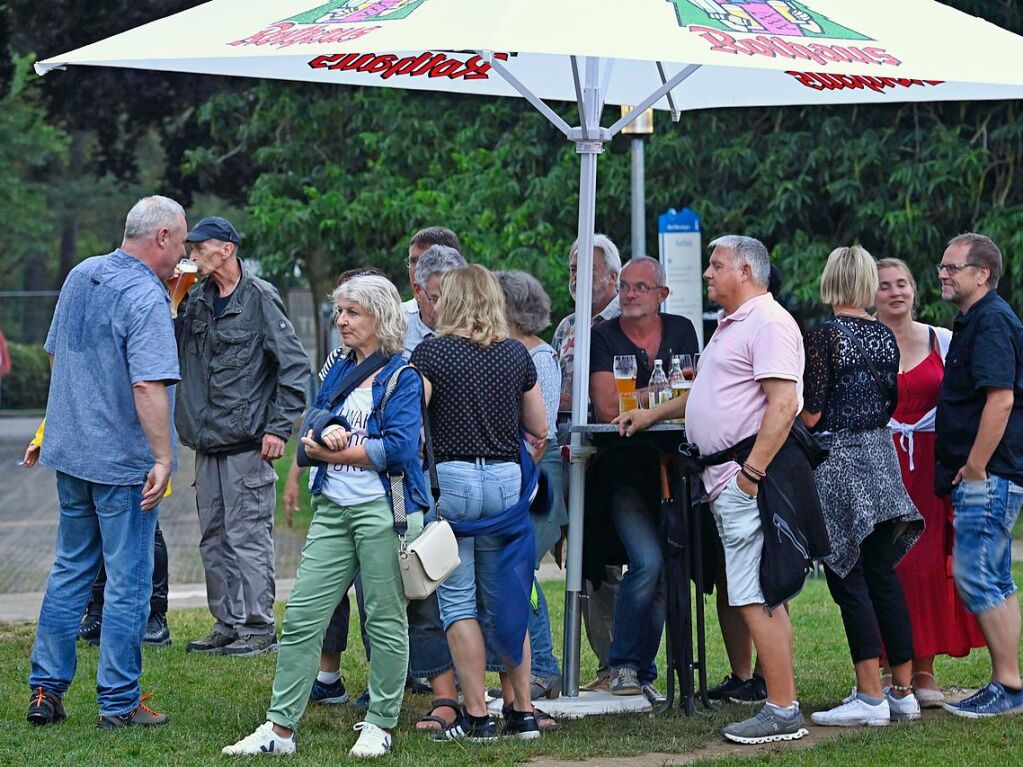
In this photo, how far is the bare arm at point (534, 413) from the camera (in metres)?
5.72

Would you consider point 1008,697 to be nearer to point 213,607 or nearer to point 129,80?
point 213,607

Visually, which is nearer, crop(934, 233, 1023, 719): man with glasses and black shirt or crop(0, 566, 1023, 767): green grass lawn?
crop(0, 566, 1023, 767): green grass lawn

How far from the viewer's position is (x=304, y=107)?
16.7 metres

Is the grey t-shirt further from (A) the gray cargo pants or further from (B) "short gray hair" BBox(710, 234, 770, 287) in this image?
(B) "short gray hair" BBox(710, 234, 770, 287)

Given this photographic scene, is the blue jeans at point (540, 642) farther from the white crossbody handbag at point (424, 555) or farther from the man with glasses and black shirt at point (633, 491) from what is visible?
the white crossbody handbag at point (424, 555)

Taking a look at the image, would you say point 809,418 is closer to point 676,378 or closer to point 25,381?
point 676,378

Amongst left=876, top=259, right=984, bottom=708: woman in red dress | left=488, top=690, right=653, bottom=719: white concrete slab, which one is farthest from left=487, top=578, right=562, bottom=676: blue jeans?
left=876, top=259, right=984, bottom=708: woman in red dress

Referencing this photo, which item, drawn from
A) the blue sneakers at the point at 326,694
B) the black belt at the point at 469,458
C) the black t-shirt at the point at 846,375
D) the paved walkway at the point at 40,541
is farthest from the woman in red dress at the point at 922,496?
the paved walkway at the point at 40,541

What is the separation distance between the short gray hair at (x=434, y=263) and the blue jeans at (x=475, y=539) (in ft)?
3.57

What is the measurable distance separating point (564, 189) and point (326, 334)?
8.56 meters

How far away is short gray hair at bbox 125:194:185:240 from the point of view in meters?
5.88

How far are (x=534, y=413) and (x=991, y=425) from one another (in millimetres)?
1811

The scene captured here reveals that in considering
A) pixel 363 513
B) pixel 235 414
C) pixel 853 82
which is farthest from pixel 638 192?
pixel 363 513

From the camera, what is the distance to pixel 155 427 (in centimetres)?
567
